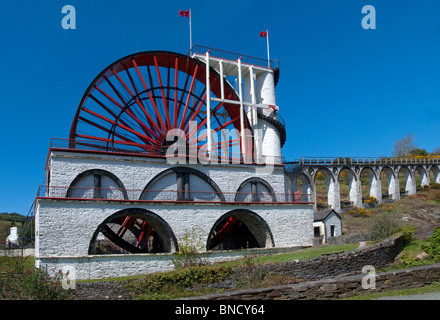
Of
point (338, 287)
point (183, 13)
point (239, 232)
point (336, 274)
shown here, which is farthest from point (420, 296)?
point (183, 13)

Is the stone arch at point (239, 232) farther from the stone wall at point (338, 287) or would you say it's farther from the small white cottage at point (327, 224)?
the stone wall at point (338, 287)

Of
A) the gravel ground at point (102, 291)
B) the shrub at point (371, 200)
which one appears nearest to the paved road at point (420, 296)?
the gravel ground at point (102, 291)

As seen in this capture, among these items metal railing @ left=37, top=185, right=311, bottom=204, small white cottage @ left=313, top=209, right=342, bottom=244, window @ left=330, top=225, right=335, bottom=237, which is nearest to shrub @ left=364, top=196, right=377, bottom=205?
small white cottage @ left=313, top=209, right=342, bottom=244

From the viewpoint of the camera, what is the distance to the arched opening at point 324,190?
3862cm

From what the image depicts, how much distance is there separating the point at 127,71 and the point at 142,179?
7.63 m

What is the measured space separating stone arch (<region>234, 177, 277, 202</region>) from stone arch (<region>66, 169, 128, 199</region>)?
6848 millimetres

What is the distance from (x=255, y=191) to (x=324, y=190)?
31.3m

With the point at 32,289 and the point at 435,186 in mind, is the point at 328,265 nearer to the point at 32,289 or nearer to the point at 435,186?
the point at 32,289

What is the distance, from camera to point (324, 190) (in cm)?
5356

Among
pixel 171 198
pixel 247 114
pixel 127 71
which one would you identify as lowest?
pixel 171 198
